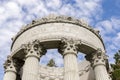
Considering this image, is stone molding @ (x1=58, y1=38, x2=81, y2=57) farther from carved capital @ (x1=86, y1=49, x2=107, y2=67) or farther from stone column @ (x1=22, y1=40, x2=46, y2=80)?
carved capital @ (x1=86, y1=49, x2=107, y2=67)

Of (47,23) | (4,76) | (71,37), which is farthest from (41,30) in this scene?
(4,76)

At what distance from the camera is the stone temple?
29.6 meters

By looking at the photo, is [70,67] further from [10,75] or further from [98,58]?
[10,75]

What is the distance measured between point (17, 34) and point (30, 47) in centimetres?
511

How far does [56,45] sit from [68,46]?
7.12ft

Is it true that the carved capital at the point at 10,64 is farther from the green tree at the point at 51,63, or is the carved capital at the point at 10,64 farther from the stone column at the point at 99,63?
the green tree at the point at 51,63

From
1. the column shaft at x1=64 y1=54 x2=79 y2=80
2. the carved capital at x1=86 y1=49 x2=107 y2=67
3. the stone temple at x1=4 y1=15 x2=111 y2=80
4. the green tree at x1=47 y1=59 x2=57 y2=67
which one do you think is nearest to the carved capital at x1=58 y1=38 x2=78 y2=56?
the stone temple at x1=4 y1=15 x2=111 y2=80

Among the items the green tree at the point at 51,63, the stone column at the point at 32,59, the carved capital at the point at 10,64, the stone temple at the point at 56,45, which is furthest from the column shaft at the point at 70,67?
the green tree at the point at 51,63

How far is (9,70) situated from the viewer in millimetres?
32562

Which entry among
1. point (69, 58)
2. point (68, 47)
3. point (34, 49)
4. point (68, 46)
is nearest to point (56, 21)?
point (68, 46)

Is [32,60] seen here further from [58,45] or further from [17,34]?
[17,34]

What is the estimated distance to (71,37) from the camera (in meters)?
31.4

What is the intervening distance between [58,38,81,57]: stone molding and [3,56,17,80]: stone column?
6.66m

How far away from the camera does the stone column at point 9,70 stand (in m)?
32.2
